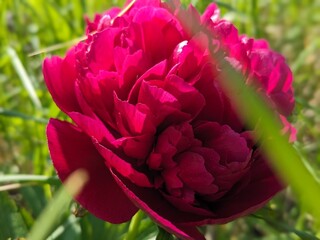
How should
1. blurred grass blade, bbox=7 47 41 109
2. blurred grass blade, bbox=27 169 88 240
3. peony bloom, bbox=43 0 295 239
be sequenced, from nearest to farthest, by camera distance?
blurred grass blade, bbox=27 169 88 240 < peony bloom, bbox=43 0 295 239 < blurred grass blade, bbox=7 47 41 109

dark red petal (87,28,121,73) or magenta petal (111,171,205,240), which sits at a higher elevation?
dark red petal (87,28,121,73)

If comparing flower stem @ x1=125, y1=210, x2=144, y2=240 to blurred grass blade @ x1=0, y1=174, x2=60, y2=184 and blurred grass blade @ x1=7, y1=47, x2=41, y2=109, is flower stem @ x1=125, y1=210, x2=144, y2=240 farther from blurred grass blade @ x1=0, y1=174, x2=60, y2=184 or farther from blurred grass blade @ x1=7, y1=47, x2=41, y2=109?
blurred grass blade @ x1=7, y1=47, x2=41, y2=109

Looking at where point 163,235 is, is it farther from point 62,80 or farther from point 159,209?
point 62,80

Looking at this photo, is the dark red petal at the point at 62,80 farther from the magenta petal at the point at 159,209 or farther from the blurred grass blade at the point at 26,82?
the blurred grass blade at the point at 26,82

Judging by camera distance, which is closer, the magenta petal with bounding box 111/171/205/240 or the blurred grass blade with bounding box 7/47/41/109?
the magenta petal with bounding box 111/171/205/240

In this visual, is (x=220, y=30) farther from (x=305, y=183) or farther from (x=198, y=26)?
(x=305, y=183)

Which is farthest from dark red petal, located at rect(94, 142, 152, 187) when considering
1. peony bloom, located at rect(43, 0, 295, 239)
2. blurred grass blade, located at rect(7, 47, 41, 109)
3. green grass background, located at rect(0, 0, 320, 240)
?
blurred grass blade, located at rect(7, 47, 41, 109)

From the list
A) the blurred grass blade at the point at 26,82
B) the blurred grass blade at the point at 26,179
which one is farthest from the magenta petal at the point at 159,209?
the blurred grass blade at the point at 26,82

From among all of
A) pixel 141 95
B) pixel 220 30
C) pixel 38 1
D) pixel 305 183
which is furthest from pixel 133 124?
pixel 38 1

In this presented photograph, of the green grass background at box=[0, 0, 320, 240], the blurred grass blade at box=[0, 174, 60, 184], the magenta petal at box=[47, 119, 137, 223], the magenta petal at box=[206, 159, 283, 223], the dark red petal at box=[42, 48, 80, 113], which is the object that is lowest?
the green grass background at box=[0, 0, 320, 240]
